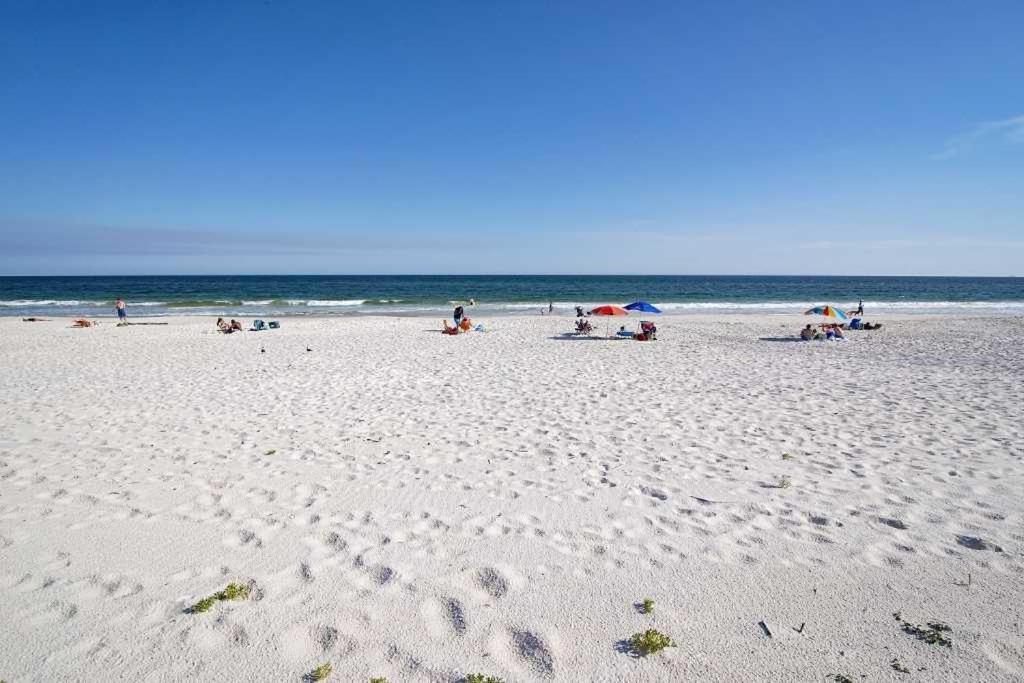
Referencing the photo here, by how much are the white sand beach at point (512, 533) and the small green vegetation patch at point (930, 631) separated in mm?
31

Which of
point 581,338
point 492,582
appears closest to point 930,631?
point 492,582

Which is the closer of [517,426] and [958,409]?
[517,426]

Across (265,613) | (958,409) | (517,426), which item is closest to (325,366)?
(517,426)

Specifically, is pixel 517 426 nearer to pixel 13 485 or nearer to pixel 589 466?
pixel 589 466

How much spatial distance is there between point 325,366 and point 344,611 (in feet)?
35.4

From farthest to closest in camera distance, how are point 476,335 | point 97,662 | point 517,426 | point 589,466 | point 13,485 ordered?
point 476,335 < point 517,426 < point 589,466 < point 13,485 < point 97,662

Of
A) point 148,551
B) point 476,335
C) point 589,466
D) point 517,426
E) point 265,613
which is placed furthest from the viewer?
point 476,335

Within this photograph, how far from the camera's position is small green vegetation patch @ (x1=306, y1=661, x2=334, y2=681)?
279 centimetres

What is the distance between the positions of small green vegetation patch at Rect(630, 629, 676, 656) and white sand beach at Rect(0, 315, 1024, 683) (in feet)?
0.22

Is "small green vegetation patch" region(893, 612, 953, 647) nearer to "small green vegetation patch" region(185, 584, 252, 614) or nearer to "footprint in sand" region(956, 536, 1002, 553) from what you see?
"footprint in sand" region(956, 536, 1002, 553)

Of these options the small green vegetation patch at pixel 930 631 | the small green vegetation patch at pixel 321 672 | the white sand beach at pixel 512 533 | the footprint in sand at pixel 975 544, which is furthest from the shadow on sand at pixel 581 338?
the small green vegetation patch at pixel 321 672

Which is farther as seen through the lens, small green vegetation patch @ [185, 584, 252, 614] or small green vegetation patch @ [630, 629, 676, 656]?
small green vegetation patch @ [185, 584, 252, 614]

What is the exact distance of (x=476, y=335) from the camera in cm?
2088

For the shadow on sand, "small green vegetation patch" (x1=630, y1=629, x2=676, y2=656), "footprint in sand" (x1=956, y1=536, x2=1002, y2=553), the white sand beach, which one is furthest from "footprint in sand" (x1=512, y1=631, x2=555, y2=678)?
the shadow on sand
